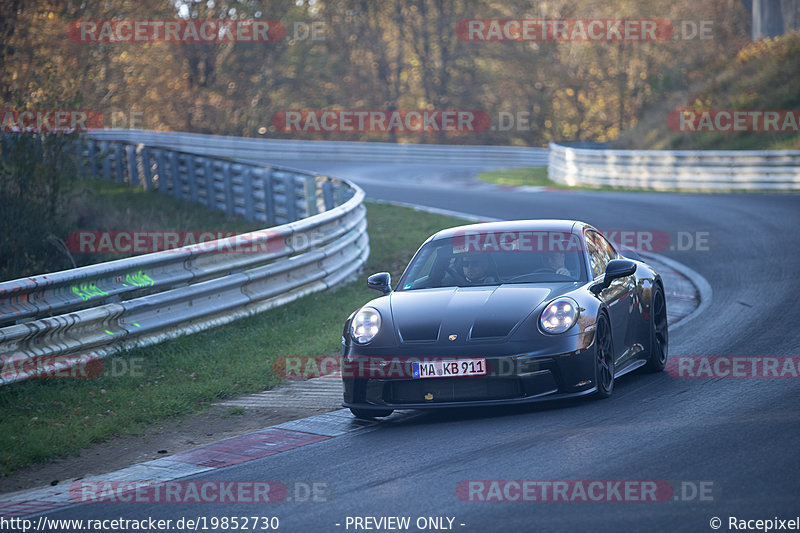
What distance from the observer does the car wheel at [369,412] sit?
7109 millimetres

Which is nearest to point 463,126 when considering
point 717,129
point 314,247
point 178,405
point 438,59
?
point 438,59

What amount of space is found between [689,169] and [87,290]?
2136cm

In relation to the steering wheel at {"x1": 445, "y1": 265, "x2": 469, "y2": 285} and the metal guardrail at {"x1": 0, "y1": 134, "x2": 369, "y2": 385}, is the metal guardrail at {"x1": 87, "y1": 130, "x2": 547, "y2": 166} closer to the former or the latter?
the metal guardrail at {"x1": 0, "y1": 134, "x2": 369, "y2": 385}

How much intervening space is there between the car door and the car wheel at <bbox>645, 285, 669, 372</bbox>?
1.48 feet

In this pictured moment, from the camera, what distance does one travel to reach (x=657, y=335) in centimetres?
877

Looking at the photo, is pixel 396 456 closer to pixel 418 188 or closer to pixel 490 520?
pixel 490 520

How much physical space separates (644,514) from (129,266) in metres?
5.69

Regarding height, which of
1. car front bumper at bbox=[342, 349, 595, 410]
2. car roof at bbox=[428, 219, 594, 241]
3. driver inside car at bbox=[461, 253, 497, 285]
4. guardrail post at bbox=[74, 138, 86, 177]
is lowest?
car front bumper at bbox=[342, 349, 595, 410]

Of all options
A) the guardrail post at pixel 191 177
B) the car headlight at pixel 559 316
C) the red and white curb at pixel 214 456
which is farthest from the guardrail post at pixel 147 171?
the car headlight at pixel 559 316

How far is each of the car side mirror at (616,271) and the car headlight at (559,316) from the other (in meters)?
0.61

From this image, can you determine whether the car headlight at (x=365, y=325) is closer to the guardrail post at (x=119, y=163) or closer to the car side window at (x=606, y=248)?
the car side window at (x=606, y=248)

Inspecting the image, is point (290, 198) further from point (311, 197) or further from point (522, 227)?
point (522, 227)

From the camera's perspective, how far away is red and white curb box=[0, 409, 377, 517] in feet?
19.2

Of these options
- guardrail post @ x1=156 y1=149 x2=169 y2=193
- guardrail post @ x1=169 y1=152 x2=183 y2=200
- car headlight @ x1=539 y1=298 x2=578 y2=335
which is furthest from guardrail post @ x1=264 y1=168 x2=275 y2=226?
car headlight @ x1=539 y1=298 x2=578 y2=335
